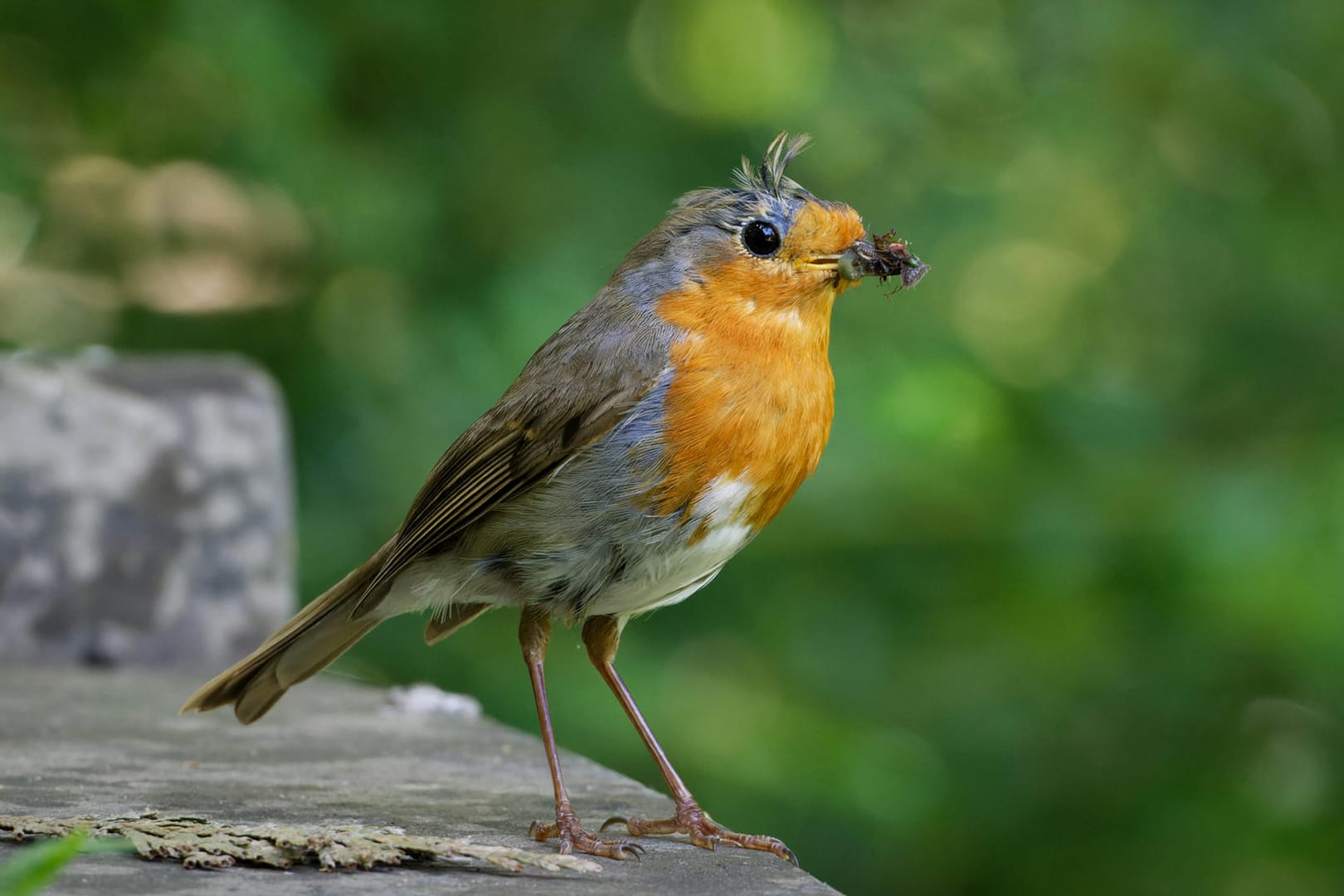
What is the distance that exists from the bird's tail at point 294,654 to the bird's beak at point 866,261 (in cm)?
106

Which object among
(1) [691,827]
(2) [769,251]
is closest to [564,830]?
(1) [691,827]

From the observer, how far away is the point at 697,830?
2.64 metres

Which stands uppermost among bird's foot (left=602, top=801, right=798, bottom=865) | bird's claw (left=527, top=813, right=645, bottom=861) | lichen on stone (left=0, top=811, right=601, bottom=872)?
bird's foot (left=602, top=801, right=798, bottom=865)

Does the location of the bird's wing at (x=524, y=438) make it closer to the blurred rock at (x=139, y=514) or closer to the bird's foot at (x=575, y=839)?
the bird's foot at (x=575, y=839)

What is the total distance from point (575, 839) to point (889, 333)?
3.04 meters

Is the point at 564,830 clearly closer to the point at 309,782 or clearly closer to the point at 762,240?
the point at 309,782

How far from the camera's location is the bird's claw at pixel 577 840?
7.91ft

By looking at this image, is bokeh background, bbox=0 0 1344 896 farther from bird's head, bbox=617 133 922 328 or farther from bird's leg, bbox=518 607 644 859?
bird's leg, bbox=518 607 644 859

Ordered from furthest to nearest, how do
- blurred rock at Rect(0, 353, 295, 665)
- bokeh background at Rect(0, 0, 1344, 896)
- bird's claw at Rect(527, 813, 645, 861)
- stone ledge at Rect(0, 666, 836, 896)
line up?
bokeh background at Rect(0, 0, 1344, 896) < blurred rock at Rect(0, 353, 295, 665) < bird's claw at Rect(527, 813, 645, 861) < stone ledge at Rect(0, 666, 836, 896)

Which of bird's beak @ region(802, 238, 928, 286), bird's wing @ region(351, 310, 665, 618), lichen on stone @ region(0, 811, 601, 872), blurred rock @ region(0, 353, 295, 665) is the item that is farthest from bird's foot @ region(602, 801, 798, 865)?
blurred rock @ region(0, 353, 295, 665)

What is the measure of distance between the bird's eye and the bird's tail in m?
0.96

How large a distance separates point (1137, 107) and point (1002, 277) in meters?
0.76

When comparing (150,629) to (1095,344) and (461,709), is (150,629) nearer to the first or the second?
(461,709)

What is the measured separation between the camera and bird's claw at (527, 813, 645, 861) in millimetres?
2410
